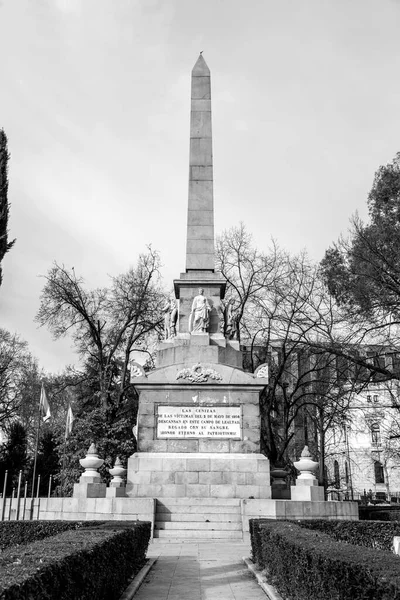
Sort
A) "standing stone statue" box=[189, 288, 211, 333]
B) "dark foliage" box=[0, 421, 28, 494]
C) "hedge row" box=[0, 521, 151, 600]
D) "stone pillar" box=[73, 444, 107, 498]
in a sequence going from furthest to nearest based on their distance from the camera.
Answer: "dark foliage" box=[0, 421, 28, 494] → "standing stone statue" box=[189, 288, 211, 333] → "stone pillar" box=[73, 444, 107, 498] → "hedge row" box=[0, 521, 151, 600]

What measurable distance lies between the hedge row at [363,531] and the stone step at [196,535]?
303 centimetres

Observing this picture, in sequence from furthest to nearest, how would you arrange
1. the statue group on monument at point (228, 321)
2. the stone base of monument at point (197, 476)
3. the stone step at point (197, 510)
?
1. the statue group on monument at point (228, 321)
2. the stone base of monument at point (197, 476)
3. the stone step at point (197, 510)

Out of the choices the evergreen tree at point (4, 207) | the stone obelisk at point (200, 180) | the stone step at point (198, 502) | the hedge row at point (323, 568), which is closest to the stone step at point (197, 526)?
the stone step at point (198, 502)

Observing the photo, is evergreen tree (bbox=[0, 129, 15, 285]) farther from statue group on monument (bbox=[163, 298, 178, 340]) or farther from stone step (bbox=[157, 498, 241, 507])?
stone step (bbox=[157, 498, 241, 507])

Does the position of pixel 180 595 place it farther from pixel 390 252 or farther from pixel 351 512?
pixel 390 252

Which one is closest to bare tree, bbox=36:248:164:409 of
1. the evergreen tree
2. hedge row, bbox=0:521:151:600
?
the evergreen tree

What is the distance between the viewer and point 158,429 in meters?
18.3

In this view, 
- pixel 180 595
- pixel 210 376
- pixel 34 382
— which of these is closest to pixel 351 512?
pixel 210 376

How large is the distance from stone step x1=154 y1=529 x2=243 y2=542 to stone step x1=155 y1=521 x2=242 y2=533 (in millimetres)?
150

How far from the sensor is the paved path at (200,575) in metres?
8.38

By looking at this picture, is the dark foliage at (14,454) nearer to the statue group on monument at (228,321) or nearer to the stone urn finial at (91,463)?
the stone urn finial at (91,463)

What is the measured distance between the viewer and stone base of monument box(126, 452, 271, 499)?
56.6 feet

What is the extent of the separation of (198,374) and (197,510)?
4.19 m

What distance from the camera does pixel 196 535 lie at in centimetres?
1543
